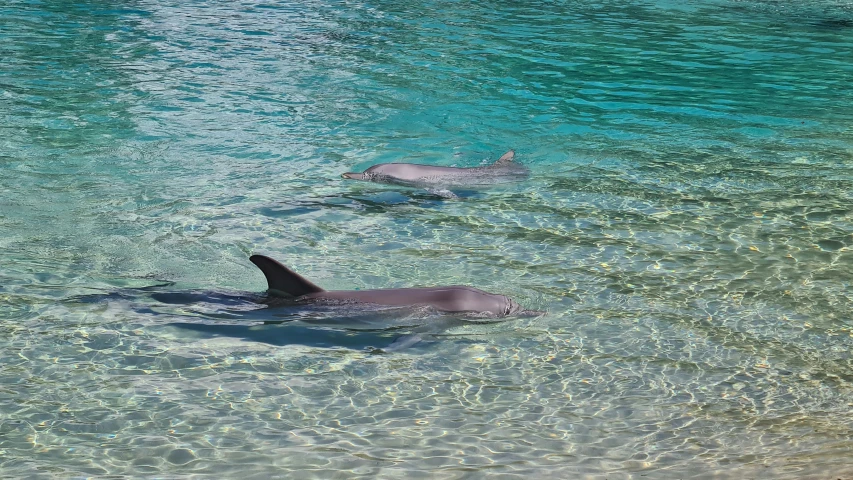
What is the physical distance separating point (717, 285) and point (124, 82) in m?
10.3

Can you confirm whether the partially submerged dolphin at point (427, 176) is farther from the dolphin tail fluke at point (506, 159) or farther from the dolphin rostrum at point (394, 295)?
the dolphin rostrum at point (394, 295)

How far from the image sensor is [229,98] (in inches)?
521

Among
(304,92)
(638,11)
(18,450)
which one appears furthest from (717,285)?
(638,11)

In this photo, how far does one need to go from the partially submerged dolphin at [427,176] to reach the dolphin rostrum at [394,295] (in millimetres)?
3356

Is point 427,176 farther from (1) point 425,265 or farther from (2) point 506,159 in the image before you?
(1) point 425,265

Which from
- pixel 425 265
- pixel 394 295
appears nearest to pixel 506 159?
pixel 425 265

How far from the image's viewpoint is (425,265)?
7164 millimetres

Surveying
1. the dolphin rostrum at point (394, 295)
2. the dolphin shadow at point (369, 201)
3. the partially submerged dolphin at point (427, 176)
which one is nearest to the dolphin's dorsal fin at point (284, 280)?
the dolphin rostrum at point (394, 295)

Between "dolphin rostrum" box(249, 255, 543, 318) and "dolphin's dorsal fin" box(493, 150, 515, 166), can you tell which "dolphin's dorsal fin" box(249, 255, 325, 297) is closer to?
"dolphin rostrum" box(249, 255, 543, 318)

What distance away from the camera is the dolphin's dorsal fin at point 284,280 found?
18.6 feet

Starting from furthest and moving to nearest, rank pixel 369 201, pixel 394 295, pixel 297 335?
pixel 369 201
pixel 394 295
pixel 297 335

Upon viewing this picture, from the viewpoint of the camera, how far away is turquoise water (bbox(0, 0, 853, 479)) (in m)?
4.73

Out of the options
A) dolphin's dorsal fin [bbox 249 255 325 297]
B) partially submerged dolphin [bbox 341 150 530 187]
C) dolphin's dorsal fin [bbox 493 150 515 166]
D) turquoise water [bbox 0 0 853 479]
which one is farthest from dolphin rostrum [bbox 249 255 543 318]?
dolphin's dorsal fin [bbox 493 150 515 166]

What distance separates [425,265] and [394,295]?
4.31ft
